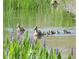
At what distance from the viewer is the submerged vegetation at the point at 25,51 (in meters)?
1.37

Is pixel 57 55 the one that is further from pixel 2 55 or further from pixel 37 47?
pixel 2 55

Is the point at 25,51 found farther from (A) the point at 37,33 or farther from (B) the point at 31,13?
(B) the point at 31,13

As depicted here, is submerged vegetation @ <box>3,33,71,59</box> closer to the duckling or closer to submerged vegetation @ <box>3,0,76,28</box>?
the duckling

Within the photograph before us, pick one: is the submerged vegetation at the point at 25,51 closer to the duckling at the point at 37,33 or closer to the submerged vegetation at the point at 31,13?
the duckling at the point at 37,33

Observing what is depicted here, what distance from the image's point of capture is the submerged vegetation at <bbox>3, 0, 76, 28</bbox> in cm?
138

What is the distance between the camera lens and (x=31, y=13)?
1.38 m

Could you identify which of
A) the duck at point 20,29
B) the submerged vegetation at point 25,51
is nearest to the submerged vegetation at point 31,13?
the duck at point 20,29

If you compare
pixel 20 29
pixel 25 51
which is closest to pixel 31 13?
pixel 20 29

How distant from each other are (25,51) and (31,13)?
31 cm

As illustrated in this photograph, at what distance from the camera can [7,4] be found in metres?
1.38

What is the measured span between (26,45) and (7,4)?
14.4 inches

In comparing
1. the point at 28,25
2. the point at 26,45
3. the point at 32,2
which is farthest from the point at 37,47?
the point at 32,2

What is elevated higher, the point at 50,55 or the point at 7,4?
the point at 7,4

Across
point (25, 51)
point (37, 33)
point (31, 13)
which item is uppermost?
point (31, 13)
